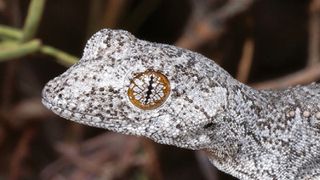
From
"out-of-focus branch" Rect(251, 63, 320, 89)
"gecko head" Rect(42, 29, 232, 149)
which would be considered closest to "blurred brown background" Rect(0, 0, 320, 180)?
"out-of-focus branch" Rect(251, 63, 320, 89)

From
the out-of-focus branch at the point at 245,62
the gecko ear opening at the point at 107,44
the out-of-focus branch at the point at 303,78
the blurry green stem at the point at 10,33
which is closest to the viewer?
the gecko ear opening at the point at 107,44

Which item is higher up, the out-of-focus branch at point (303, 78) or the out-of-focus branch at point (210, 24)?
the out-of-focus branch at point (210, 24)

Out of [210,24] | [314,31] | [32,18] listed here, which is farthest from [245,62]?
[32,18]

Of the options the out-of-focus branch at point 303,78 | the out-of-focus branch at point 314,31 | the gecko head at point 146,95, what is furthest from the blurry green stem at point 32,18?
the out-of-focus branch at point 314,31

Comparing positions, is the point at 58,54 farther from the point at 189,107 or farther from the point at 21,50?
the point at 189,107

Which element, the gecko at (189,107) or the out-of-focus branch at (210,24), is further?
the out-of-focus branch at (210,24)

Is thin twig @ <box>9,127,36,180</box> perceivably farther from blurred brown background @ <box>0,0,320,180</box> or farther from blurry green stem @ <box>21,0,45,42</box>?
blurry green stem @ <box>21,0,45,42</box>

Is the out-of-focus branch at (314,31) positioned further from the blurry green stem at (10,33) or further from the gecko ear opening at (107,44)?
the blurry green stem at (10,33)
